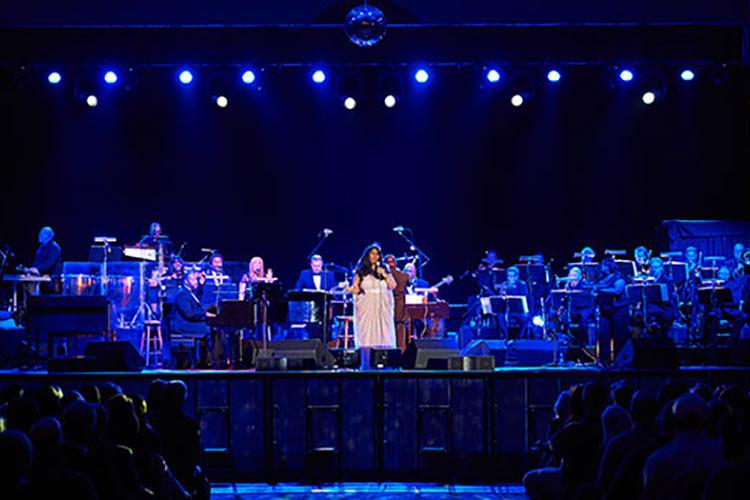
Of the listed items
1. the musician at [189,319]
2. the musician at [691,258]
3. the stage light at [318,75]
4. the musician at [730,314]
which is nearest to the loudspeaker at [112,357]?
the musician at [189,319]

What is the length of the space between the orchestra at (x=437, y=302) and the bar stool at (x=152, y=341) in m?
0.31

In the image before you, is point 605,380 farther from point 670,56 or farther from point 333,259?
point 333,259

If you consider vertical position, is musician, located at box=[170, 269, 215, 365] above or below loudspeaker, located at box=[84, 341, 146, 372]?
above

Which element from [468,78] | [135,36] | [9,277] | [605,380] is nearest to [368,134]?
[468,78]

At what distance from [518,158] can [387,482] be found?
10338mm

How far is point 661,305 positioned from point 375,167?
6.55m

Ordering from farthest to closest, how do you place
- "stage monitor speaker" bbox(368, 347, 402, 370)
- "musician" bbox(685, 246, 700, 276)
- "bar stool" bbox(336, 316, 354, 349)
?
"musician" bbox(685, 246, 700, 276) < "bar stool" bbox(336, 316, 354, 349) < "stage monitor speaker" bbox(368, 347, 402, 370)

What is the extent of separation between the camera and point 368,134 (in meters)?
20.3

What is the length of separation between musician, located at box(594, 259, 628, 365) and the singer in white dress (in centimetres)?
302

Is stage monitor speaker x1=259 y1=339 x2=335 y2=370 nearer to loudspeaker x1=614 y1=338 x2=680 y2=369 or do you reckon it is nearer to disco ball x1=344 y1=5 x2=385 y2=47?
loudspeaker x1=614 y1=338 x2=680 y2=369

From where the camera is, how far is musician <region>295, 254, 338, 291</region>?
16.5 meters

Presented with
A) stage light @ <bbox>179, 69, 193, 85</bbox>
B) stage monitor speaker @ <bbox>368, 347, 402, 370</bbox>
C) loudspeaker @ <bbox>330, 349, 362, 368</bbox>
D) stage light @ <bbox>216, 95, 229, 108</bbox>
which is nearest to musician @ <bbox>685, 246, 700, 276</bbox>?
stage monitor speaker @ <bbox>368, 347, 402, 370</bbox>

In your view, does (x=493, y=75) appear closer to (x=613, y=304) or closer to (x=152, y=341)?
(x=613, y=304)

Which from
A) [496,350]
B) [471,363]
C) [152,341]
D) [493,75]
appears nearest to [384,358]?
[471,363]
